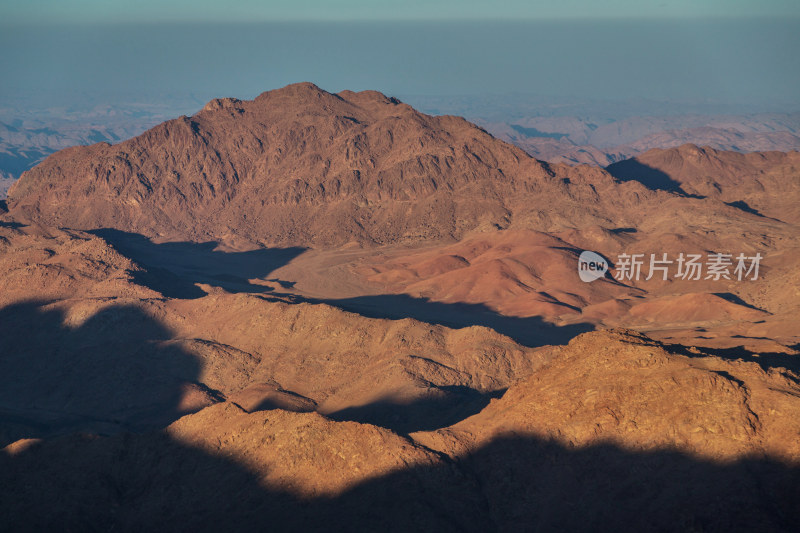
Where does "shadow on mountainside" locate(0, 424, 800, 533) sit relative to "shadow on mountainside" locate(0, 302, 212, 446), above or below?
above

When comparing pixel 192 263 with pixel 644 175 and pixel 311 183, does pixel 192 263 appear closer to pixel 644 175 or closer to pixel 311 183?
pixel 311 183

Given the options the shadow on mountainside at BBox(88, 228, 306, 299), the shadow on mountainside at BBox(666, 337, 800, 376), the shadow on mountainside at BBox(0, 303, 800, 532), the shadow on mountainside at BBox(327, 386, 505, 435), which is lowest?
the shadow on mountainside at BBox(88, 228, 306, 299)

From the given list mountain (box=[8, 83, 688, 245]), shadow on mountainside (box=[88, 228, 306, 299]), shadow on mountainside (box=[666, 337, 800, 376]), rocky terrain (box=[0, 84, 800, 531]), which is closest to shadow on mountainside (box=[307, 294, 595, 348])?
rocky terrain (box=[0, 84, 800, 531])

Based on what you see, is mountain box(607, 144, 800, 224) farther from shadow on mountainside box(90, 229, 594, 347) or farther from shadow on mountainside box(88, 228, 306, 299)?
shadow on mountainside box(88, 228, 306, 299)

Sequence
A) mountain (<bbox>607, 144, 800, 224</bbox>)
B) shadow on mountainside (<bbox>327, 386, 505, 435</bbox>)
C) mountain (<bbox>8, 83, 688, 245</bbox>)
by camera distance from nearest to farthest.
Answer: shadow on mountainside (<bbox>327, 386, 505, 435</bbox>) < mountain (<bbox>8, 83, 688, 245</bbox>) < mountain (<bbox>607, 144, 800, 224</bbox>)

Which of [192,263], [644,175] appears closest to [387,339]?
[192,263]

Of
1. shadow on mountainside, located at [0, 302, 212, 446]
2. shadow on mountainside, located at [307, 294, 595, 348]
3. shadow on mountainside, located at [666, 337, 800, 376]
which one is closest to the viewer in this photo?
shadow on mountainside, located at [666, 337, 800, 376]

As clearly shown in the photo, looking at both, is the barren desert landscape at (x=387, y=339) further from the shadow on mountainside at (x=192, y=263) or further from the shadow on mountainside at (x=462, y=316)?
the shadow on mountainside at (x=192, y=263)
